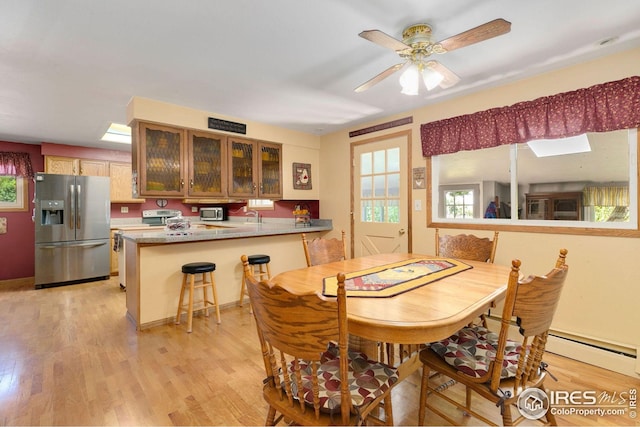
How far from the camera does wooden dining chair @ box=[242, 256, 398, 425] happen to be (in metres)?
0.98

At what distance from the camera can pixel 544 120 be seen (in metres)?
2.41

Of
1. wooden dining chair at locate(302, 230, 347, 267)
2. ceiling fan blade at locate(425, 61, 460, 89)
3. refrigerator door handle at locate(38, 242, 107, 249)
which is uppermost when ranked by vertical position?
ceiling fan blade at locate(425, 61, 460, 89)

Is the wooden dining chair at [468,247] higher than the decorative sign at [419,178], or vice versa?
the decorative sign at [419,178]

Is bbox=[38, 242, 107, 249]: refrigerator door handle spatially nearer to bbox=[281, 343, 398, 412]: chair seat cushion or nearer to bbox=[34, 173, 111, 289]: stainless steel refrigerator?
bbox=[34, 173, 111, 289]: stainless steel refrigerator

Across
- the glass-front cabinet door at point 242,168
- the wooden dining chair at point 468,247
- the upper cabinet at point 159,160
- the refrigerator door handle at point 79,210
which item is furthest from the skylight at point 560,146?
the refrigerator door handle at point 79,210

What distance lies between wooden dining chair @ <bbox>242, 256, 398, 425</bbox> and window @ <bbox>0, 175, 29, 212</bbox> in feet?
19.0

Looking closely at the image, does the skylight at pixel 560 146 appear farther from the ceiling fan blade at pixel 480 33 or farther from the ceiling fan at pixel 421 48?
the ceiling fan blade at pixel 480 33

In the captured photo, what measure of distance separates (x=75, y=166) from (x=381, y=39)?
5.62m

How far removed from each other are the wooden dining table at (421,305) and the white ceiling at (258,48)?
5.07ft

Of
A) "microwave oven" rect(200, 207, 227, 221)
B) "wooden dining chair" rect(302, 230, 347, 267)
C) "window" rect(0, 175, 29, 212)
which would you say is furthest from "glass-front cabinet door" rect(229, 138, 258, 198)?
"window" rect(0, 175, 29, 212)

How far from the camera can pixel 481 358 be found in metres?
1.40

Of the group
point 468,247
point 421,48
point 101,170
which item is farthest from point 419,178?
point 101,170

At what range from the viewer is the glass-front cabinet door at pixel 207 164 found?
3.38 metres

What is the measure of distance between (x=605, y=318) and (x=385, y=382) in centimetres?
215
